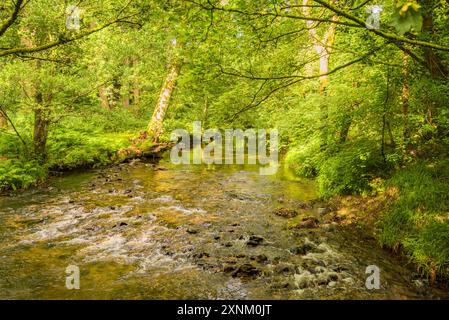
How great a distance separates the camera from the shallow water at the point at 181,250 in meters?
5.36

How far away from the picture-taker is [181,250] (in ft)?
22.0

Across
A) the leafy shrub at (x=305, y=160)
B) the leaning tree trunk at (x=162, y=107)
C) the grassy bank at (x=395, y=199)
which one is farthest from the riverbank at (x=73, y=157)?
the grassy bank at (x=395, y=199)

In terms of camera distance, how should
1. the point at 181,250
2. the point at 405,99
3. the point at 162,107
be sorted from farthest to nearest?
the point at 162,107, the point at 405,99, the point at 181,250

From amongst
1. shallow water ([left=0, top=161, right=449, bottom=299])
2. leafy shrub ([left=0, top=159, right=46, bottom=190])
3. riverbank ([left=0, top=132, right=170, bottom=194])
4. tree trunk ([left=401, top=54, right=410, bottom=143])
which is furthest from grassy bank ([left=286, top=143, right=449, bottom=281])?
leafy shrub ([left=0, top=159, right=46, bottom=190])

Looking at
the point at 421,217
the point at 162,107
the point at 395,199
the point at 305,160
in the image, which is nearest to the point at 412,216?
the point at 421,217

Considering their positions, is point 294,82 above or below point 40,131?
above

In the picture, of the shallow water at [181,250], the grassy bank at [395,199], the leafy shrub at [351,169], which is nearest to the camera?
the shallow water at [181,250]

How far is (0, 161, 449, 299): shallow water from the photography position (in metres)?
5.36

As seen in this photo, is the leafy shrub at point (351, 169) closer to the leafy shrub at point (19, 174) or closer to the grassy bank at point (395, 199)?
the grassy bank at point (395, 199)

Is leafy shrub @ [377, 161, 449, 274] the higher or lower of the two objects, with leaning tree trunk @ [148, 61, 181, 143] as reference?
lower

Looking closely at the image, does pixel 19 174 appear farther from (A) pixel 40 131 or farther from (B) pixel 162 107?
(B) pixel 162 107

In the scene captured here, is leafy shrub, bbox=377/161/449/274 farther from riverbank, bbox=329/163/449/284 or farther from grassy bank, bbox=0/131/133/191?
grassy bank, bbox=0/131/133/191
